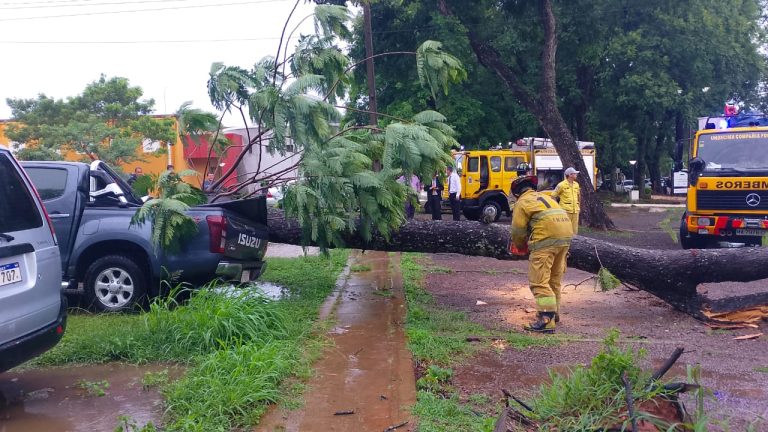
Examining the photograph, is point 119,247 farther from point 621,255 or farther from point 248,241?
point 621,255

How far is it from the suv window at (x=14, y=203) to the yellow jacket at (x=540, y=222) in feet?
13.7

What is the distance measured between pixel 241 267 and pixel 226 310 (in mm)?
1430

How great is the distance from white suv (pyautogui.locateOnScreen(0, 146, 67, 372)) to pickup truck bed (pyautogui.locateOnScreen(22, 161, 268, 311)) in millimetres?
2102

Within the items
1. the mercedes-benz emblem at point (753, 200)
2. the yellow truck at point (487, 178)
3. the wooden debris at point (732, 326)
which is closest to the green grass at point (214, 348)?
the wooden debris at point (732, 326)

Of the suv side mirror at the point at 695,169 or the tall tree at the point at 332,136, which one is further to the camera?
the suv side mirror at the point at 695,169

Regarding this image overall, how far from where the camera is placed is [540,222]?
255 inches

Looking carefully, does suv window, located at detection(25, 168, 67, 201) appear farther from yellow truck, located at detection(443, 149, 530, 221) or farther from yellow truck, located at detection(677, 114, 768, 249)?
yellow truck, located at detection(443, 149, 530, 221)

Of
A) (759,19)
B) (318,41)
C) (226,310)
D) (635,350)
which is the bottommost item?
(635,350)

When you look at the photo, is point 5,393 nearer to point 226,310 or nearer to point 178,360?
point 178,360

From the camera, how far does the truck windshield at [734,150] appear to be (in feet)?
37.7

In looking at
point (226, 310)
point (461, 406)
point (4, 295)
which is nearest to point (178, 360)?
point (226, 310)

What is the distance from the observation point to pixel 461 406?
433 centimetres

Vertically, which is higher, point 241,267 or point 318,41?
point 318,41

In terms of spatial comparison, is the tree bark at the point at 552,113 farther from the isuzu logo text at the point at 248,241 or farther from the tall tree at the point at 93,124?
the isuzu logo text at the point at 248,241
